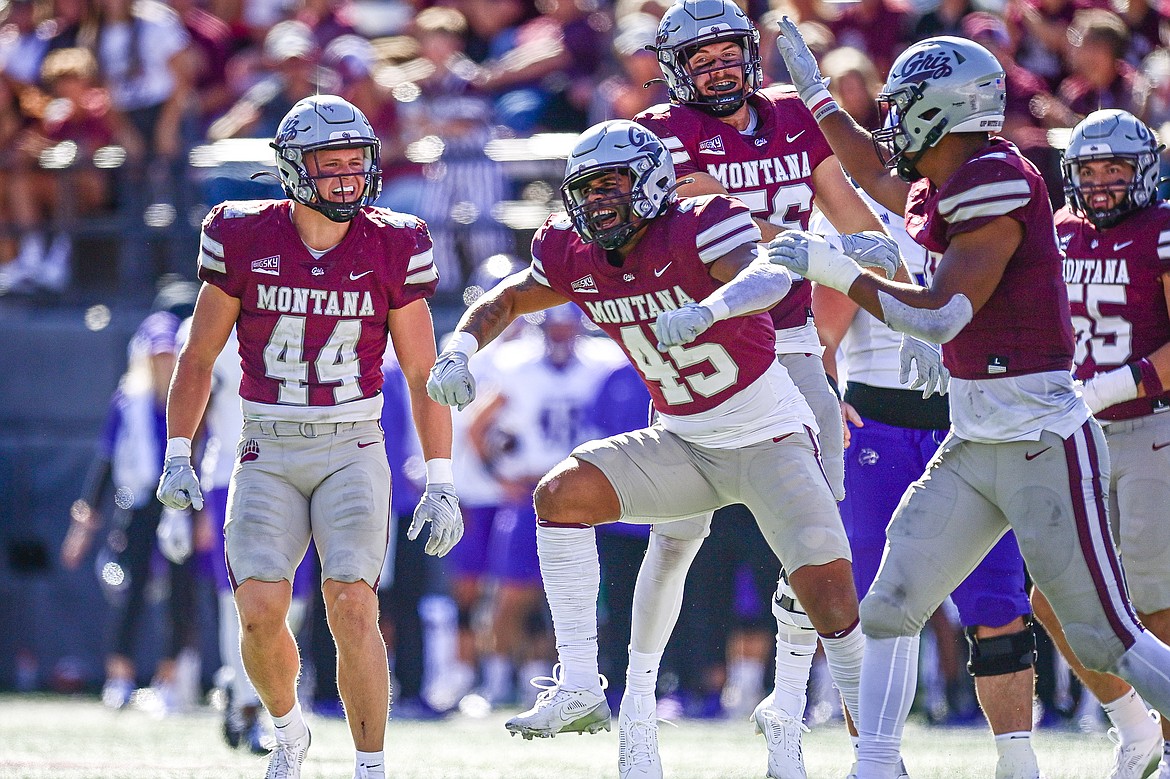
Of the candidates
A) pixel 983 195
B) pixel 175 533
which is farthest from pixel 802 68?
pixel 175 533

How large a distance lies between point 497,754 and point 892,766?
2620 mm

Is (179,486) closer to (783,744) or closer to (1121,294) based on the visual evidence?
(783,744)

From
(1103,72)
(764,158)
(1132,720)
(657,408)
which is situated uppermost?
(1103,72)

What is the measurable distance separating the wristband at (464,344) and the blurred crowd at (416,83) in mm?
3980

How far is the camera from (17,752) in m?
7.09

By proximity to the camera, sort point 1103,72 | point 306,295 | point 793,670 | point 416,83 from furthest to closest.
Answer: point 416,83
point 1103,72
point 793,670
point 306,295

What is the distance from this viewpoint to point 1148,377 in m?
5.57

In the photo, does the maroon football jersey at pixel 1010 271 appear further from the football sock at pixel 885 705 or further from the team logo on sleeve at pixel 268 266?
the team logo on sleeve at pixel 268 266

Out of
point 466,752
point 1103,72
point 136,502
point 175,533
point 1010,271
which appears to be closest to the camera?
point 1010,271

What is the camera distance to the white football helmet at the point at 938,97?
16.0 feet

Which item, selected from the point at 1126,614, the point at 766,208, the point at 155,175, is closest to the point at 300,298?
the point at 766,208

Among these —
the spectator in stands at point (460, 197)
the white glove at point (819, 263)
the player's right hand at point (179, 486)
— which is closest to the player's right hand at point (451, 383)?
the player's right hand at point (179, 486)

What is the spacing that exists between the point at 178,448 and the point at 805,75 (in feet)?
7.89

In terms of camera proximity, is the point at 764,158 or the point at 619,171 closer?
the point at 619,171
